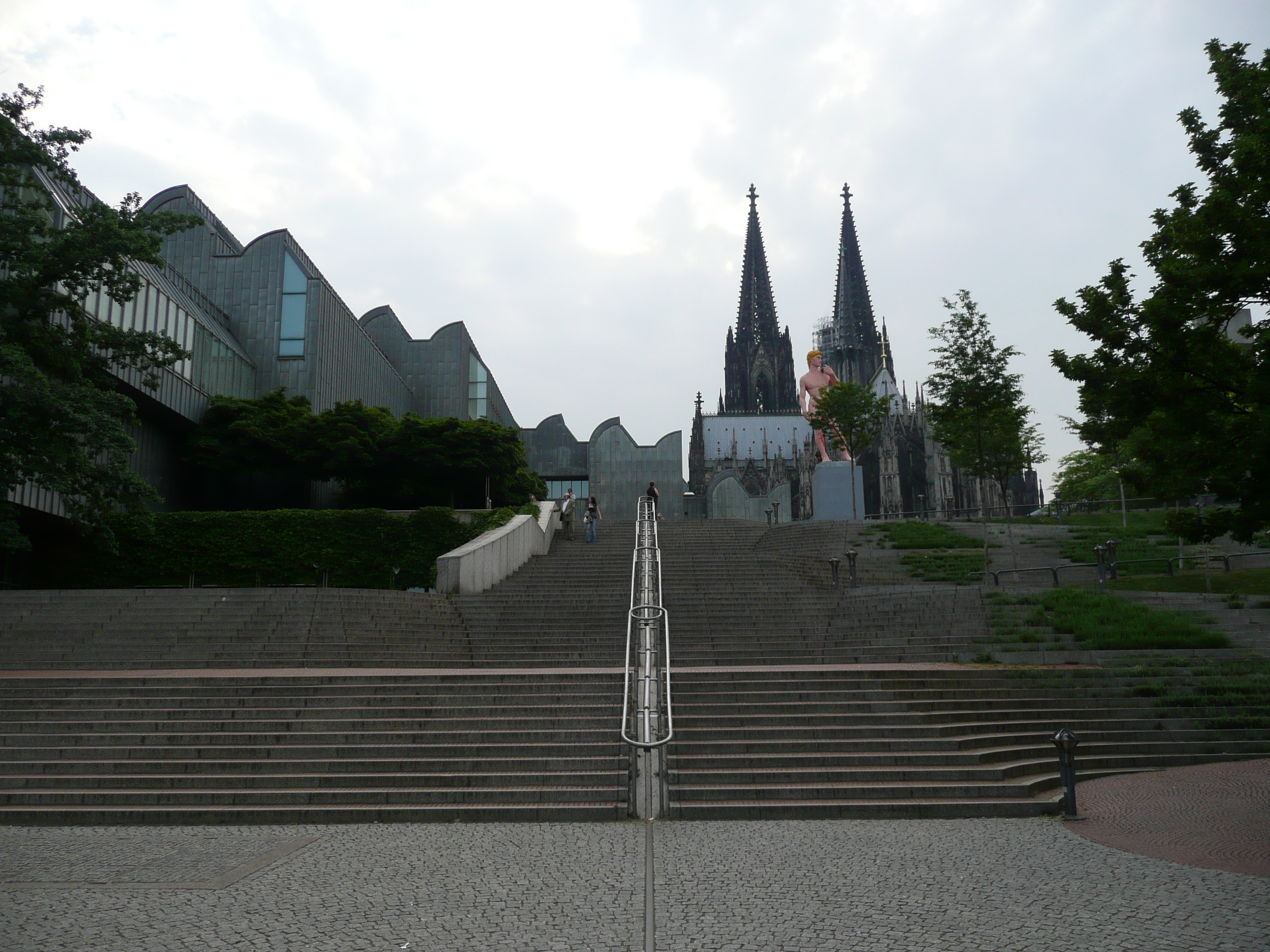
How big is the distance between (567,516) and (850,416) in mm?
11813

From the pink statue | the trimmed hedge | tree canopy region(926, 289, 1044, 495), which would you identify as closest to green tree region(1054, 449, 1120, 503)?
the pink statue

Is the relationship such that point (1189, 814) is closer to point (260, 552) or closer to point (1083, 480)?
point (260, 552)

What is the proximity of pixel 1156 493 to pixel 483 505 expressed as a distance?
2722cm

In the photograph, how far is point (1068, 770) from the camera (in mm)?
8477

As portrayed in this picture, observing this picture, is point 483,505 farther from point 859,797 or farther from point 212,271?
point 859,797

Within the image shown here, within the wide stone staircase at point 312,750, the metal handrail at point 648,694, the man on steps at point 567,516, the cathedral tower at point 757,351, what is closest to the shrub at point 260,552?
the man on steps at point 567,516

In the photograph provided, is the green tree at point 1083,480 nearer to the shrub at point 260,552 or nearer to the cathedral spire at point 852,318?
the cathedral spire at point 852,318

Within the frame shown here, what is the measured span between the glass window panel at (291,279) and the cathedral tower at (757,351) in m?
53.0

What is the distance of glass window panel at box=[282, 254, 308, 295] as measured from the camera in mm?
37969

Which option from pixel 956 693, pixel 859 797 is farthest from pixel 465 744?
pixel 956 693

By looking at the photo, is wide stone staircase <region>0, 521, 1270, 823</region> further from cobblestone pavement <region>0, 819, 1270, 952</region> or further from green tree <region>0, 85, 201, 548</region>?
green tree <region>0, 85, 201, 548</region>

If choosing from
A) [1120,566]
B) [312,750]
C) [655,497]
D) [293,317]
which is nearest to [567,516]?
[655,497]

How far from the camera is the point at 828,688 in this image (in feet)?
38.1

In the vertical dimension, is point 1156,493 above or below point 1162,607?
Result: above
